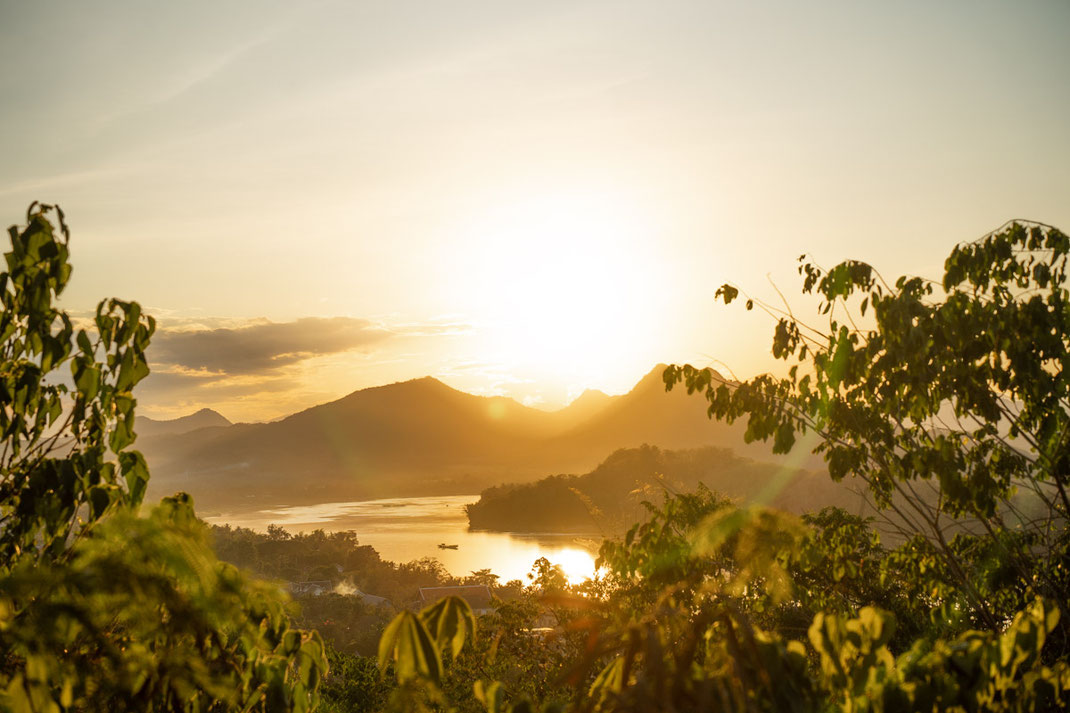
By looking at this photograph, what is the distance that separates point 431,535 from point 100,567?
57184 millimetres

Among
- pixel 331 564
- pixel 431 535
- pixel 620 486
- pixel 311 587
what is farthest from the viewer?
pixel 431 535

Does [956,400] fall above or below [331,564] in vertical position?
above

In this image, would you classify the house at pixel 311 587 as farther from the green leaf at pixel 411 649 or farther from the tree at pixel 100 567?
the green leaf at pixel 411 649

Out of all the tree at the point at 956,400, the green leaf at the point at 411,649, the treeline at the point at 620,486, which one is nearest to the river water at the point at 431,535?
the treeline at the point at 620,486

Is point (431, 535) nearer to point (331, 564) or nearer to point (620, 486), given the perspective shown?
point (620, 486)

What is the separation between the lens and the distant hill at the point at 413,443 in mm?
107375

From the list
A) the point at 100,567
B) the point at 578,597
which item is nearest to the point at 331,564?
the point at 578,597

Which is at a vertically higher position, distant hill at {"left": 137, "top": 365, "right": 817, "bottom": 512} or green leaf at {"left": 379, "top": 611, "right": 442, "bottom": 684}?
green leaf at {"left": 379, "top": 611, "right": 442, "bottom": 684}

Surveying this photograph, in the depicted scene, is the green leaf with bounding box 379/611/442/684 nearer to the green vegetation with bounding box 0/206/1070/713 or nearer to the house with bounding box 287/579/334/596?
the green vegetation with bounding box 0/206/1070/713

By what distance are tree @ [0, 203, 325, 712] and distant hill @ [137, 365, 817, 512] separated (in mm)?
100418

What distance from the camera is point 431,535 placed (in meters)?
56.3

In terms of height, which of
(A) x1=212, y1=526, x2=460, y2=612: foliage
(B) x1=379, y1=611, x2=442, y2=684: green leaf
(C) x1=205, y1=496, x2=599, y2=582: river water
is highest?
(B) x1=379, y1=611, x2=442, y2=684: green leaf

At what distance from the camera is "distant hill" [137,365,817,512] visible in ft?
352

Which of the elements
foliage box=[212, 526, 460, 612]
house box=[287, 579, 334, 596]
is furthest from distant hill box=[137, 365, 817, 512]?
house box=[287, 579, 334, 596]
